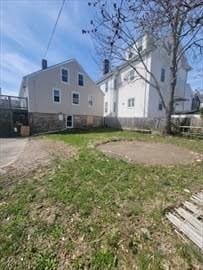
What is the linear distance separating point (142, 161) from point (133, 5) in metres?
4.07

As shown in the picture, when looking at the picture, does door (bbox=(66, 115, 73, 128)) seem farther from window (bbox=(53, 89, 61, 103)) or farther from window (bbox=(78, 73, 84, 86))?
window (bbox=(78, 73, 84, 86))

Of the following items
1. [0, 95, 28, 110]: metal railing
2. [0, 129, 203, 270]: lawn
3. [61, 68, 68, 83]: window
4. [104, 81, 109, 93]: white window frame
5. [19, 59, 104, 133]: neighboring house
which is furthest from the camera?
[104, 81, 109, 93]: white window frame

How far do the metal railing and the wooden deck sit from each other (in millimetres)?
17842

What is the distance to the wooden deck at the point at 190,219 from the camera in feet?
7.84

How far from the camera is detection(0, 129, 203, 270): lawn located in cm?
219

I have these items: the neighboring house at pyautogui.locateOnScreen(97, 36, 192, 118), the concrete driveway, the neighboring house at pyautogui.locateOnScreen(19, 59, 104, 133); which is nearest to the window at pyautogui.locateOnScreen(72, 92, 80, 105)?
the neighboring house at pyautogui.locateOnScreen(19, 59, 104, 133)

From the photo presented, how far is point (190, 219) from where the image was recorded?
8.81 feet

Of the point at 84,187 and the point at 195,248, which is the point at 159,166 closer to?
the point at 84,187

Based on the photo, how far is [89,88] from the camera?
2208 cm

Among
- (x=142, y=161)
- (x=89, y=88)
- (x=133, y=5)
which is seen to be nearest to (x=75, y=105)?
(x=89, y=88)

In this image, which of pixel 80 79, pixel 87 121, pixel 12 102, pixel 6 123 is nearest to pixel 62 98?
pixel 80 79

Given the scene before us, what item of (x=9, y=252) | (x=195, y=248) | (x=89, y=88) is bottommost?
(x=9, y=252)

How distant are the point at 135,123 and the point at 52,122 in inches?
347

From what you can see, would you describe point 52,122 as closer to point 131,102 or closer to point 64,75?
point 64,75
